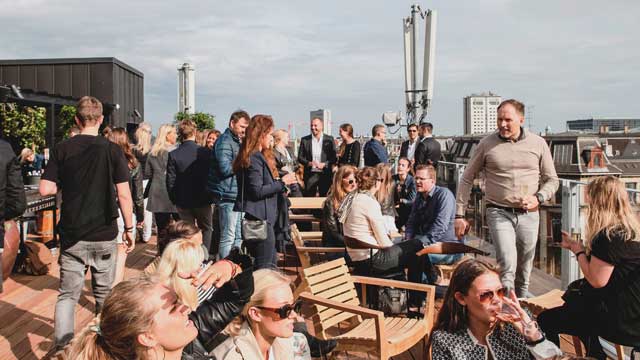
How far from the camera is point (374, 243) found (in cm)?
479

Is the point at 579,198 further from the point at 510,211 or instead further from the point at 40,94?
the point at 40,94

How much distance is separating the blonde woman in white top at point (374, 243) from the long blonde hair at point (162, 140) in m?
2.83

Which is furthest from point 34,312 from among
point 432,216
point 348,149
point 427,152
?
point 427,152

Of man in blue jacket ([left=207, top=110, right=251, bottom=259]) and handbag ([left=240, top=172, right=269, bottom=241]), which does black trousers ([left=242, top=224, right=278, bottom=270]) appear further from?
man in blue jacket ([left=207, top=110, right=251, bottom=259])

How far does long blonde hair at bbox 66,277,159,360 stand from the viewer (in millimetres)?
1878

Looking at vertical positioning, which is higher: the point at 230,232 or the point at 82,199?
the point at 82,199

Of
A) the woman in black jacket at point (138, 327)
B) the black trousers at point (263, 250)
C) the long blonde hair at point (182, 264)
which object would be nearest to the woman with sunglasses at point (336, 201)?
the black trousers at point (263, 250)

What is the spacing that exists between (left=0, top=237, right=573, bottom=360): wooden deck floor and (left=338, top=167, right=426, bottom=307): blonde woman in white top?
635 millimetres

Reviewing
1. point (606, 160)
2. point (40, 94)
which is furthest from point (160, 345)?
point (606, 160)

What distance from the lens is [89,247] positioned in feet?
12.6

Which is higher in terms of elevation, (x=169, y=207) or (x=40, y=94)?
(x=40, y=94)

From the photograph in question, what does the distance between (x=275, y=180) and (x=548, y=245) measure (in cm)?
257

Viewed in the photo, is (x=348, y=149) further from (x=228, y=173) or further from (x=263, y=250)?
(x=263, y=250)

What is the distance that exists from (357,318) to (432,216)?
134 cm
